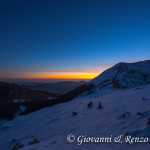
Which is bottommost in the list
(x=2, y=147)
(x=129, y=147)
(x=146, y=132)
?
(x=2, y=147)

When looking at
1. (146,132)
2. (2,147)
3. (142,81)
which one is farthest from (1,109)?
(142,81)

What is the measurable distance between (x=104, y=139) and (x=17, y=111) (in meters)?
20.9

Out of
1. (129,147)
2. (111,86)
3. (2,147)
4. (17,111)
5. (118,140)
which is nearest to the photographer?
(129,147)

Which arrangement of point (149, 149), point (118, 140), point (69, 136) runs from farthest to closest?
point (69, 136), point (118, 140), point (149, 149)

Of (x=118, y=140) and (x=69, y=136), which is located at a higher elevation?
(x=118, y=140)

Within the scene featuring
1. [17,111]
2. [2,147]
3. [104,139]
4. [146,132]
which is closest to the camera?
[146,132]

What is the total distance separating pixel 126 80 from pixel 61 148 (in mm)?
17165

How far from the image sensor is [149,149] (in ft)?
11.3

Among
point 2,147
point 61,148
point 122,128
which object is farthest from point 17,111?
point 122,128

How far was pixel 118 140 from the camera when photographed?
14.8ft

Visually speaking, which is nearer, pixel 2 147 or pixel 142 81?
pixel 2 147

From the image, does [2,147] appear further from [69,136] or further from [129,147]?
[129,147]

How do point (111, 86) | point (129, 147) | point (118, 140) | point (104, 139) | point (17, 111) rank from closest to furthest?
1. point (129, 147)
2. point (118, 140)
3. point (104, 139)
4. point (111, 86)
5. point (17, 111)

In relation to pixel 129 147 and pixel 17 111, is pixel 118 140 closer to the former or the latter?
pixel 129 147
